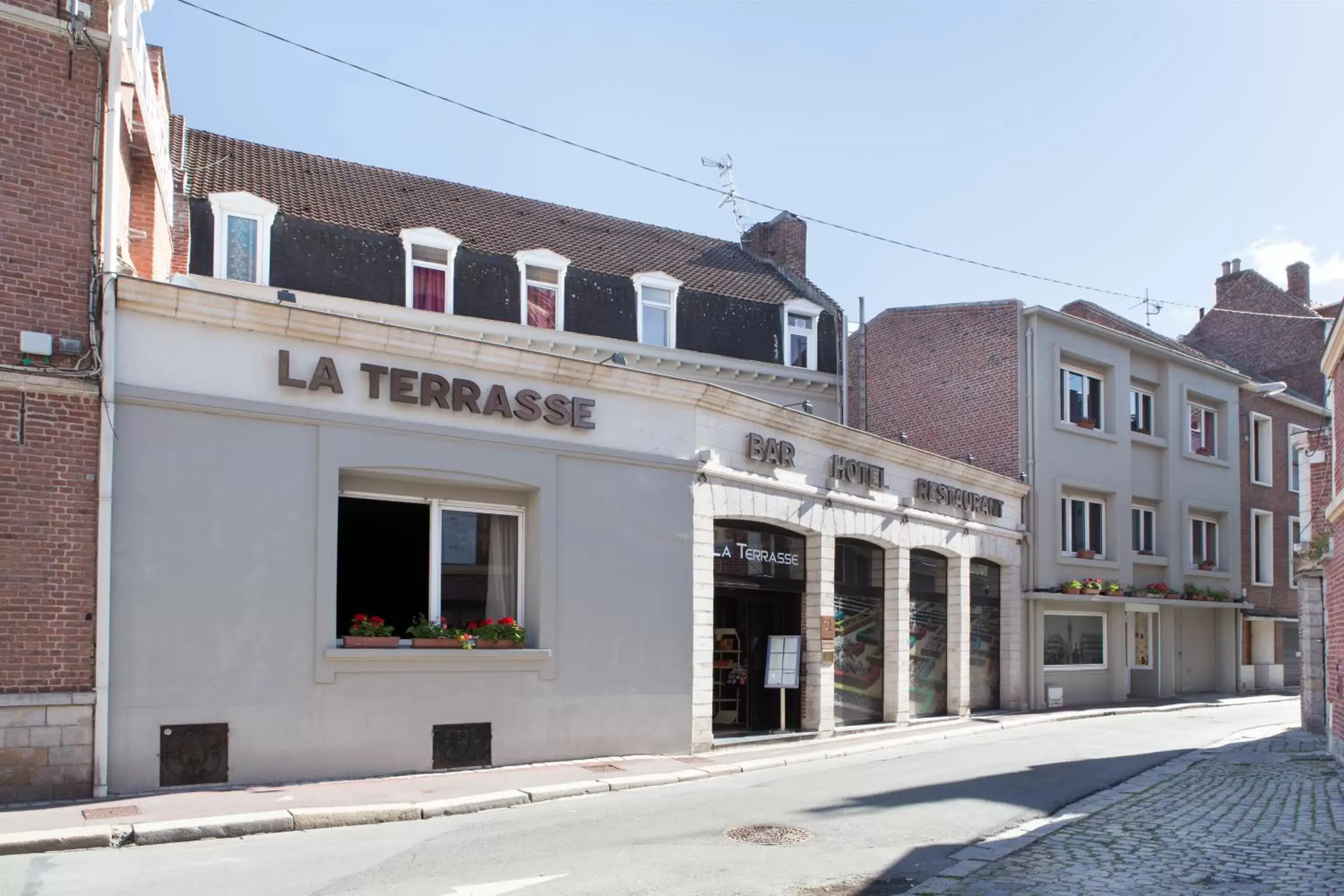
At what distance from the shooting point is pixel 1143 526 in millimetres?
28391

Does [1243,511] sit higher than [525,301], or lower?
lower

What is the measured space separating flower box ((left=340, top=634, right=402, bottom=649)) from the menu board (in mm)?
6298

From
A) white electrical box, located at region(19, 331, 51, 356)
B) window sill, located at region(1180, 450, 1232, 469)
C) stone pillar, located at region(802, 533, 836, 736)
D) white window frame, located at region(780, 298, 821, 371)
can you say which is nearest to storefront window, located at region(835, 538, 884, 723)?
stone pillar, located at region(802, 533, 836, 736)

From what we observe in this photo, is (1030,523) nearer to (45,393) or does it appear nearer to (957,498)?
(957,498)

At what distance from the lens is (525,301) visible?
23.4m

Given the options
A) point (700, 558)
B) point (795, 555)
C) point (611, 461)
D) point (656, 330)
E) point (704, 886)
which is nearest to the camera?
point (704, 886)

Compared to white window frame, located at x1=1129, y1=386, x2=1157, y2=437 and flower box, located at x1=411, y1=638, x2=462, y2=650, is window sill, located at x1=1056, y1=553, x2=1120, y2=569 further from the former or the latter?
flower box, located at x1=411, y1=638, x2=462, y2=650

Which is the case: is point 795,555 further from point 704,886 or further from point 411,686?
point 704,886

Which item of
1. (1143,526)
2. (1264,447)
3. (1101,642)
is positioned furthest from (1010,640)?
(1264,447)

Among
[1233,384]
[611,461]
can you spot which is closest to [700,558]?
[611,461]

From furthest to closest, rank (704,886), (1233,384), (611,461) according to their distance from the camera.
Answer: (1233,384)
(611,461)
(704,886)

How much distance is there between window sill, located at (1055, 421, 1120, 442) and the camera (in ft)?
83.5

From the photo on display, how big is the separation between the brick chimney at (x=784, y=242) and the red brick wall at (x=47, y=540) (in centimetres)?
2179

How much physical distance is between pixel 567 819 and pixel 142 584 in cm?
450
